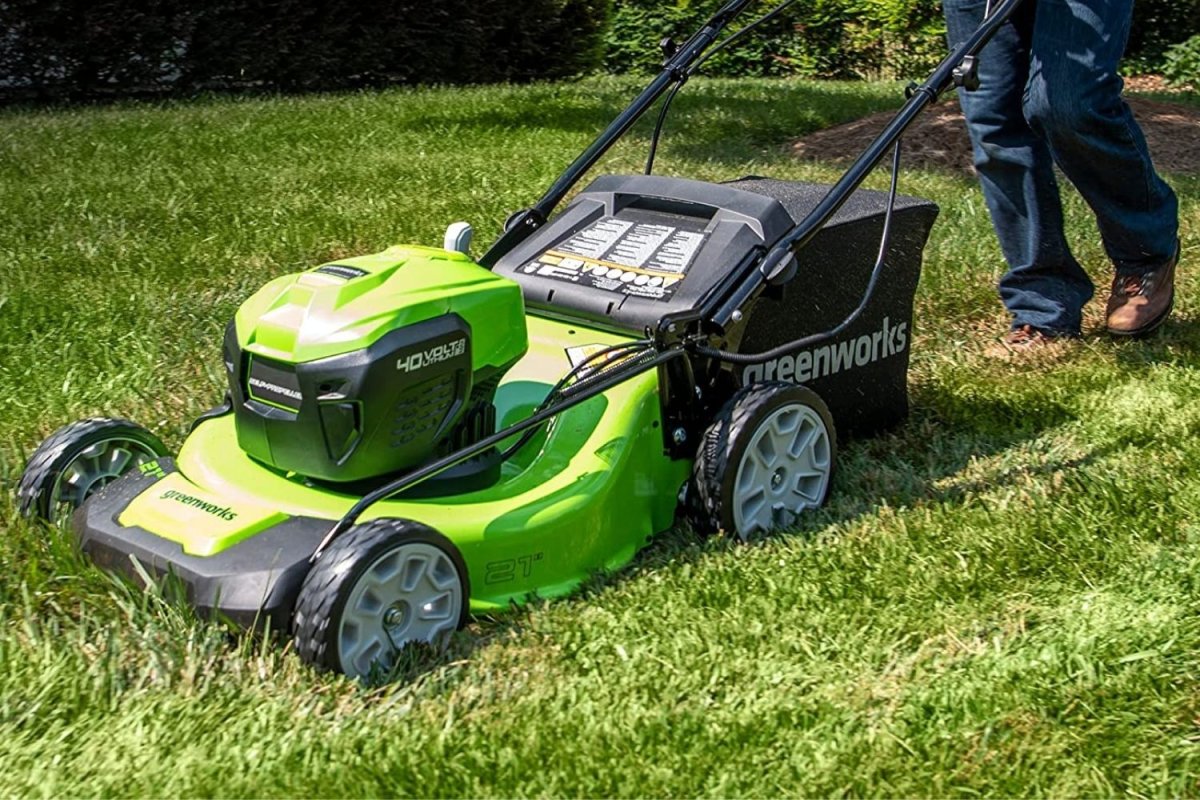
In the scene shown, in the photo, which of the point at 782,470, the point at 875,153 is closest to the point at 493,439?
the point at 782,470

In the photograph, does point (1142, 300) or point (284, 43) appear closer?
point (1142, 300)

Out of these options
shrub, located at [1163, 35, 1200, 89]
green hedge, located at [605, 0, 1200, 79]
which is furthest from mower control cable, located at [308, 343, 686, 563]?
green hedge, located at [605, 0, 1200, 79]

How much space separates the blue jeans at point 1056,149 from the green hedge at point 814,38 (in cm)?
814

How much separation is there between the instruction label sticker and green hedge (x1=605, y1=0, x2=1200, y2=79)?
354 inches

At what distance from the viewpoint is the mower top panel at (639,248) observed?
270 cm

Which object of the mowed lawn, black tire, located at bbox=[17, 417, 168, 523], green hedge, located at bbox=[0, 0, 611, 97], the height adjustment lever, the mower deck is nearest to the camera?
the mowed lawn

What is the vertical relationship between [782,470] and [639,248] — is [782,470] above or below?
below

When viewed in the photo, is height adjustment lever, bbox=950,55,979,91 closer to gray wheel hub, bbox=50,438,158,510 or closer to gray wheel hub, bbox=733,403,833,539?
gray wheel hub, bbox=733,403,833,539

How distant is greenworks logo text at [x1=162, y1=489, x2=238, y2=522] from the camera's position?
7.16 feet

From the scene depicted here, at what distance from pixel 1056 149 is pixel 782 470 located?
1221mm

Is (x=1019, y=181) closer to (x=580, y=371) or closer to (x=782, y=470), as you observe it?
(x=782, y=470)

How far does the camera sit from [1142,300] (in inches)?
143

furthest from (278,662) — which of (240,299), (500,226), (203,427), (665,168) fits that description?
(665,168)

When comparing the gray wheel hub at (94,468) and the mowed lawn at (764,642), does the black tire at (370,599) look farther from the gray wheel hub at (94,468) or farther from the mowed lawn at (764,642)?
the gray wheel hub at (94,468)
